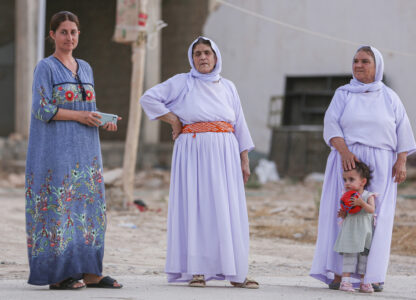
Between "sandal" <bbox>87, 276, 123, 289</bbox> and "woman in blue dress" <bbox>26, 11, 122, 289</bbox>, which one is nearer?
"woman in blue dress" <bbox>26, 11, 122, 289</bbox>

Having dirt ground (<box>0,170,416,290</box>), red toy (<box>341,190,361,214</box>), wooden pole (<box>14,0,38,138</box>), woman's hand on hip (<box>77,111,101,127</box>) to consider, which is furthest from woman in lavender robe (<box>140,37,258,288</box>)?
wooden pole (<box>14,0,38,138</box>)

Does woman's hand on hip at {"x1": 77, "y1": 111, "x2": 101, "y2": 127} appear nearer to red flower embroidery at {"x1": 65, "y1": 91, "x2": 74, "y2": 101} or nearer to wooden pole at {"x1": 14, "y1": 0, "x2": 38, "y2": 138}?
red flower embroidery at {"x1": 65, "y1": 91, "x2": 74, "y2": 101}

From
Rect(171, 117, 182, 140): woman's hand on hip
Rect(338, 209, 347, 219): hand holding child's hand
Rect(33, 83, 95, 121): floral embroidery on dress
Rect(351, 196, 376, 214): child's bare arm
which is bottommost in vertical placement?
Rect(338, 209, 347, 219): hand holding child's hand

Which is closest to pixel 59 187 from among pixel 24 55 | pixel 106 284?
pixel 106 284

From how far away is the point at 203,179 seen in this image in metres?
4.87

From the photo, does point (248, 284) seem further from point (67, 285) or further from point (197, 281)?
point (67, 285)

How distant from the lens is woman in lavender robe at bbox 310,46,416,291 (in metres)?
4.92

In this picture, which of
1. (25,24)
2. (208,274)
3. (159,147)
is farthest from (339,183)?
(159,147)

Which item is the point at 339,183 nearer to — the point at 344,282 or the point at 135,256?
the point at 344,282

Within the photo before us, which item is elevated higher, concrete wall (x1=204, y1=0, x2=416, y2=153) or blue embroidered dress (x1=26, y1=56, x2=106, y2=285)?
concrete wall (x1=204, y1=0, x2=416, y2=153)

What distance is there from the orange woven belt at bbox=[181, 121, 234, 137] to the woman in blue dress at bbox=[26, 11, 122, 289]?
1.97ft

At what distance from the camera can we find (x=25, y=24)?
44.5 ft

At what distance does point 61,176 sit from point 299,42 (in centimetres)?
1192

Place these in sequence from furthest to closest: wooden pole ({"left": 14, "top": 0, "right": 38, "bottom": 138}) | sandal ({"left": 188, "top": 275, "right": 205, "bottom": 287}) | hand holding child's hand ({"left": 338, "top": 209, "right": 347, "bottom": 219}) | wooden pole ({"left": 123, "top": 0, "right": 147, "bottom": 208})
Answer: wooden pole ({"left": 14, "top": 0, "right": 38, "bottom": 138})
wooden pole ({"left": 123, "top": 0, "right": 147, "bottom": 208})
hand holding child's hand ({"left": 338, "top": 209, "right": 347, "bottom": 219})
sandal ({"left": 188, "top": 275, "right": 205, "bottom": 287})
